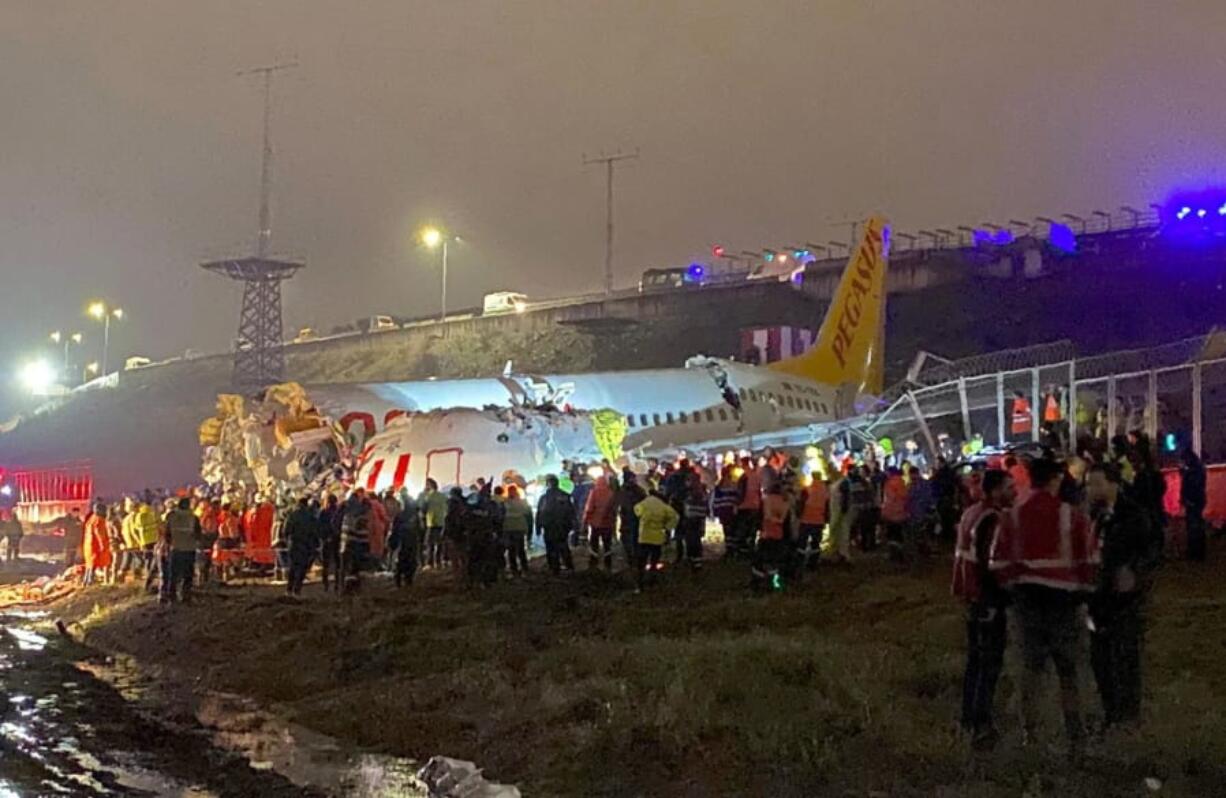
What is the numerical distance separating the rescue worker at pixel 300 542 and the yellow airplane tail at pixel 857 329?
20506 millimetres

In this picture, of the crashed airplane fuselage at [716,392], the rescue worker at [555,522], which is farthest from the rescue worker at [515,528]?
the crashed airplane fuselage at [716,392]

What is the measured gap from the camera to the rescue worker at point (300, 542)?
20.3 m

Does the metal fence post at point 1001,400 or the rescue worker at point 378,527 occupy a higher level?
the metal fence post at point 1001,400

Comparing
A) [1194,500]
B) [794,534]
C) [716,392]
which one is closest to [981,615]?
[794,534]

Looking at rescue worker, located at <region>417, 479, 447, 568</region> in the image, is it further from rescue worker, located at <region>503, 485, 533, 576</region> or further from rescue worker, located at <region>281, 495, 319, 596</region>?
rescue worker, located at <region>281, 495, 319, 596</region>

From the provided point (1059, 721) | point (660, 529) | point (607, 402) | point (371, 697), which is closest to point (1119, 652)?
point (1059, 721)

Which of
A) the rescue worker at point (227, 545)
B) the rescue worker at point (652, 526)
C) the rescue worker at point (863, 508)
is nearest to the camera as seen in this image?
the rescue worker at point (652, 526)

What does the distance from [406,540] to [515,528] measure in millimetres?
1707

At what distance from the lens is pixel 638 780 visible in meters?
9.24

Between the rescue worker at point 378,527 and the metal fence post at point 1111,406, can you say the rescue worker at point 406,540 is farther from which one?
the metal fence post at point 1111,406

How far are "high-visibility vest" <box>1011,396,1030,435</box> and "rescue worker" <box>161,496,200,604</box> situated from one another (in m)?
15.2

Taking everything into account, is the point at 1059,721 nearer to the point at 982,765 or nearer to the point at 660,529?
the point at 982,765

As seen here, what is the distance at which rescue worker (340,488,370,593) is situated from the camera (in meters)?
19.6

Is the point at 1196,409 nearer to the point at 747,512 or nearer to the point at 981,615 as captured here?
the point at 747,512
